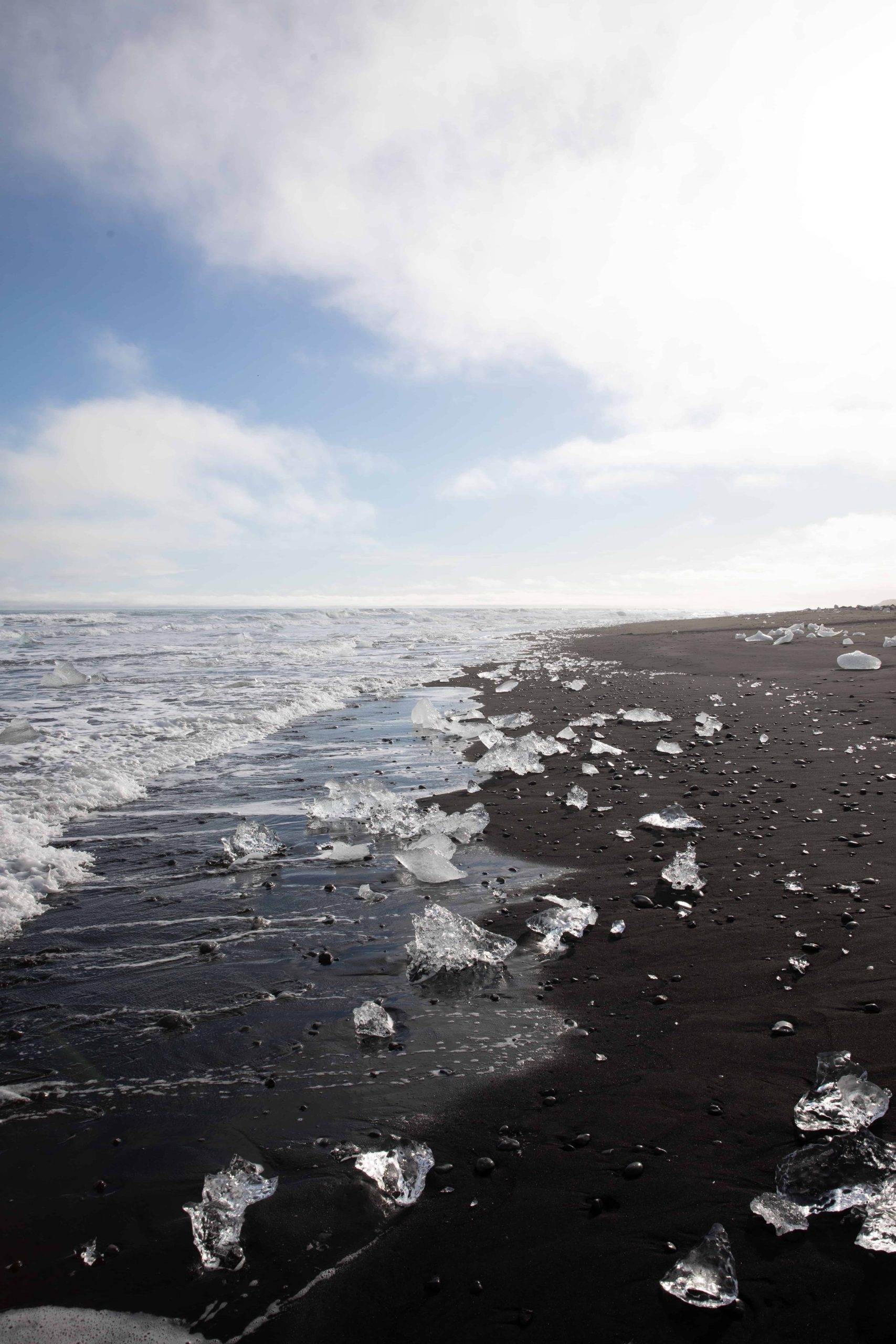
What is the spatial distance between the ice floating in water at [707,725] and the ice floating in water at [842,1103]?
6886 millimetres

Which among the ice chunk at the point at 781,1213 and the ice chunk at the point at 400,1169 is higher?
the ice chunk at the point at 781,1213

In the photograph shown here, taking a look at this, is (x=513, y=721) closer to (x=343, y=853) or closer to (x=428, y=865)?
(x=343, y=853)

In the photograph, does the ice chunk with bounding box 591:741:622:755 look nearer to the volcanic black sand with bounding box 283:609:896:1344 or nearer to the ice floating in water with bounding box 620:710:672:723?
the ice floating in water with bounding box 620:710:672:723

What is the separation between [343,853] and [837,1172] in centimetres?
399

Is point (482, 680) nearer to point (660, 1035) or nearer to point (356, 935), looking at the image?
point (356, 935)

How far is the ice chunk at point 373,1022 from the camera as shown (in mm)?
3227

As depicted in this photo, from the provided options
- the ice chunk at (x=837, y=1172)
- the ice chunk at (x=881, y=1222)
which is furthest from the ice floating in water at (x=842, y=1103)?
the ice chunk at (x=881, y=1222)

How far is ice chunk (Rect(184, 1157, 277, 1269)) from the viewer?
212 centimetres

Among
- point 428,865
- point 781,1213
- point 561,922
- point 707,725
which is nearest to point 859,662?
point 707,725

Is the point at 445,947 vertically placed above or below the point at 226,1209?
above

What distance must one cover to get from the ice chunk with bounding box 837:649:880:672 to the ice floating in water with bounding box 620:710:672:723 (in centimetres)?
650

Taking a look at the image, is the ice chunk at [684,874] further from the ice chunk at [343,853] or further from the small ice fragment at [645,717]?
the small ice fragment at [645,717]

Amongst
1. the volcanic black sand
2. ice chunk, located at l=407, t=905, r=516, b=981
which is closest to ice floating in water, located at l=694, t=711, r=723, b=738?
the volcanic black sand

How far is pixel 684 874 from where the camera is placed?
479cm
